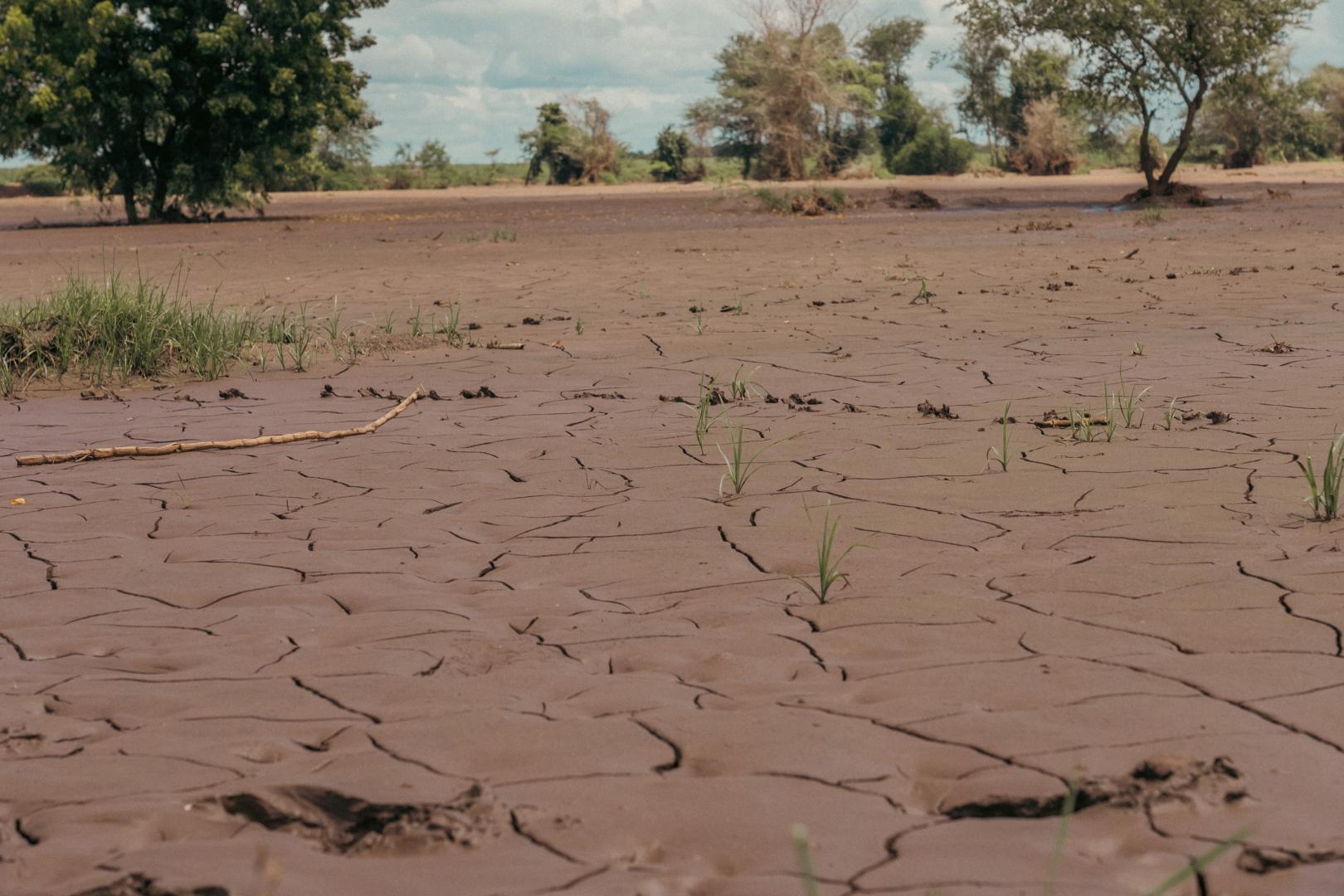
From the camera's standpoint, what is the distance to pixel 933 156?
45094mm

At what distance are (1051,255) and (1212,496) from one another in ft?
30.9

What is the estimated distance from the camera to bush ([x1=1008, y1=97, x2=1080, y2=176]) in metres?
41.6

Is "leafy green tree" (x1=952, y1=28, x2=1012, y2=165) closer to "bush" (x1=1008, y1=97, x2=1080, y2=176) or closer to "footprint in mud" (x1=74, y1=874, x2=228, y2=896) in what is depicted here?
"bush" (x1=1008, y1=97, x2=1080, y2=176)

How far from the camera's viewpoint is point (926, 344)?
8227mm

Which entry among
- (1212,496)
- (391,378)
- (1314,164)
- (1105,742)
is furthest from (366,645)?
(1314,164)

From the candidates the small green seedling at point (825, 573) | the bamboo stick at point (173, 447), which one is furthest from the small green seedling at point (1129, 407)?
the bamboo stick at point (173, 447)

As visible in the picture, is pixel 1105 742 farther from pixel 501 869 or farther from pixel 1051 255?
pixel 1051 255

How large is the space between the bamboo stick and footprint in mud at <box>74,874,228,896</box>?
371 centimetres

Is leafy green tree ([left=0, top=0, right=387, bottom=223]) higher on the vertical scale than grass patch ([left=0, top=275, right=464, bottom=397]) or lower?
higher

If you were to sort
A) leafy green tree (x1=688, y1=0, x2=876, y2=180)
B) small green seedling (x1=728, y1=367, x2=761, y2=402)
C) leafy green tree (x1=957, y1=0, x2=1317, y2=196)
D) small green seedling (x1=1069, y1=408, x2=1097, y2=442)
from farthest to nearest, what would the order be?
leafy green tree (x1=688, y1=0, x2=876, y2=180), leafy green tree (x1=957, y1=0, x2=1317, y2=196), small green seedling (x1=728, y1=367, x2=761, y2=402), small green seedling (x1=1069, y1=408, x2=1097, y2=442)

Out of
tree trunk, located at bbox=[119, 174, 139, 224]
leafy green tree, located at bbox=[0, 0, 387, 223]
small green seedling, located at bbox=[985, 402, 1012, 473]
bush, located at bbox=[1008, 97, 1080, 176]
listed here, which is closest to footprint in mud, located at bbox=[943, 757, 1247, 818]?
small green seedling, located at bbox=[985, 402, 1012, 473]

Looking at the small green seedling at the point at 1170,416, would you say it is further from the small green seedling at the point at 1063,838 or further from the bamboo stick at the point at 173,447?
the small green seedling at the point at 1063,838

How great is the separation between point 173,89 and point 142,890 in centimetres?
2420

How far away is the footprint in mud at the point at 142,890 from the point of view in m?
2.11
